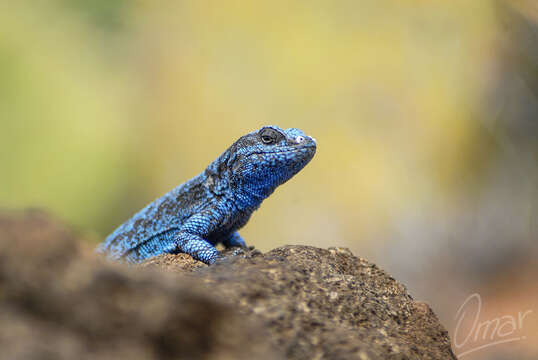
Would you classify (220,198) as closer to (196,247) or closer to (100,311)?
(196,247)

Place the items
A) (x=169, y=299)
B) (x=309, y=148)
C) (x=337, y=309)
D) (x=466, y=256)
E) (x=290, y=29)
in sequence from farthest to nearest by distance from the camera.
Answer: (x=290, y=29) → (x=466, y=256) → (x=309, y=148) → (x=337, y=309) → (x=169, y=299)

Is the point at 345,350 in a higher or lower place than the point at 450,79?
lower

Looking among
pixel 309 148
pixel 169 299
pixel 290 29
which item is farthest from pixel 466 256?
pixel 169 299

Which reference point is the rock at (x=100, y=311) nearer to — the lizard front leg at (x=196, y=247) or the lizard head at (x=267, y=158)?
the lizard front leg at (x=196, y=247)

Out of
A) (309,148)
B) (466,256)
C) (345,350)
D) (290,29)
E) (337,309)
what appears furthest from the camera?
(290,29)

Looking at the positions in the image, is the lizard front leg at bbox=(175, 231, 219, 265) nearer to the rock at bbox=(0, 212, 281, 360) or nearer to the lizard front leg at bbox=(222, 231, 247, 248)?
the lizard front leg at bbox=(222, 231, 247, 248)

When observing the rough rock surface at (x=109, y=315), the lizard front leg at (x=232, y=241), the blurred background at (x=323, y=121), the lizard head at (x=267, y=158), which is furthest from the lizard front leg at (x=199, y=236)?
the blurred background at (x=323, y=121)

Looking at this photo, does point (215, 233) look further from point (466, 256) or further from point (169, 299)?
point (466, 256)

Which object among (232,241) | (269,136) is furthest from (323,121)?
(269,136)
